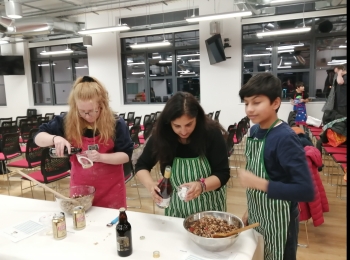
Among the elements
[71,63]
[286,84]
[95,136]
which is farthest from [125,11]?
[95,136]

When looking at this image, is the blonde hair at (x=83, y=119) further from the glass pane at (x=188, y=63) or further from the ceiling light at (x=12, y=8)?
the glass pane at (x=188, y=63)

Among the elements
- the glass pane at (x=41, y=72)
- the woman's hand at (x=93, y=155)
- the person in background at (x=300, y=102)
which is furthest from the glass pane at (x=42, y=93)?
the woman's hand at (x=93, y=155)

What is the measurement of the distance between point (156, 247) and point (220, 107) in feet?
22.5

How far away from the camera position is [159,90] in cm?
905

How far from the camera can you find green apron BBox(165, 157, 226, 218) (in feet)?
5.18

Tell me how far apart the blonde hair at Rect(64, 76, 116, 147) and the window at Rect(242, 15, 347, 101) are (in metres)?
6.15

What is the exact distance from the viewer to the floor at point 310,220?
2.56 m

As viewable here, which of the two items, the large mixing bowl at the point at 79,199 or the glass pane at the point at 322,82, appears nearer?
the large mixing bowl at the point at 79,199

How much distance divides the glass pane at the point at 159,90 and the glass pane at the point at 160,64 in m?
0.22

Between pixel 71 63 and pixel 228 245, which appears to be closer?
pixel 228 245

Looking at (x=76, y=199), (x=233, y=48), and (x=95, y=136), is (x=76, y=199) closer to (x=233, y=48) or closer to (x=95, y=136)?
(x=95, y=136)

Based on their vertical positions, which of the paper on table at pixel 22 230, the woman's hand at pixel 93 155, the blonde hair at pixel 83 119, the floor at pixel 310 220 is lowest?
the floor at pixel 310 220

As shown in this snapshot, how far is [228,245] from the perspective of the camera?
4.07 feet

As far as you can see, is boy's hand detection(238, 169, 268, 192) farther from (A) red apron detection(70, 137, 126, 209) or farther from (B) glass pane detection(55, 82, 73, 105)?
(B) glass pane detection(55, 82, 73, 105)
